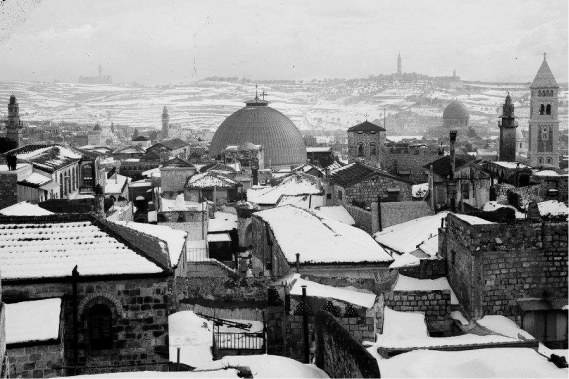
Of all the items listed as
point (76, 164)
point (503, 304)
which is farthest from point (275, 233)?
point (76, 164)

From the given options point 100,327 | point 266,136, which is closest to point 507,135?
point 266,136

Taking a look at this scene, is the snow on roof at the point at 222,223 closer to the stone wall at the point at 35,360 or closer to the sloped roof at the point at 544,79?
the stone wall at the point at 35,360

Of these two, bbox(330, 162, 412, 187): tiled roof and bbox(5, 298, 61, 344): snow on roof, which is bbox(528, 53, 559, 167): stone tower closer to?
bbox(330, 162, 412, 187): tiled roof

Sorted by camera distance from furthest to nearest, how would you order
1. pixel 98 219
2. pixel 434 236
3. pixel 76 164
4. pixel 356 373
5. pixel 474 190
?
1. pixel 76 164
2. pixel 474 190
3. pixel 434 236
4. pixel 98 219
5. pixel 356 373

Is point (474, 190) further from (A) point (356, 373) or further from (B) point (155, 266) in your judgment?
(A) point (356, 373)

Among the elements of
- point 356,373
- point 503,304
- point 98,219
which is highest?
point 98,219

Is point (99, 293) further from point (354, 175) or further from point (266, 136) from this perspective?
point (266, 136)
